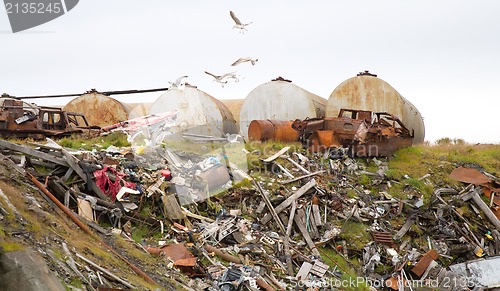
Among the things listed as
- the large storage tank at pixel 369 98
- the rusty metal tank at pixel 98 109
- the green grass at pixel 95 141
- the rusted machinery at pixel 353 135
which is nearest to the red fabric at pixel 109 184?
the green grass at pixel 95 141

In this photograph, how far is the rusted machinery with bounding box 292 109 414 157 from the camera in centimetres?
1653

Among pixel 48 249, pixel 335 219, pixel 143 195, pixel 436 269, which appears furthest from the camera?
pixel 335 219

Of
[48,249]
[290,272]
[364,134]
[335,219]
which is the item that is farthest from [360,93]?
[48,249]

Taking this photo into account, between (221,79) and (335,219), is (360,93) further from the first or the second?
(335,219)

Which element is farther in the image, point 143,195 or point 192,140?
point 192,140

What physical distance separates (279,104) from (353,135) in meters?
4.96

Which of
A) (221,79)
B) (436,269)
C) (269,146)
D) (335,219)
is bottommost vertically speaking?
(436,269)

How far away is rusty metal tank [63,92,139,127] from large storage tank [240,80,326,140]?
14.6 ft

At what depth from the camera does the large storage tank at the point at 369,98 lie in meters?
20.3

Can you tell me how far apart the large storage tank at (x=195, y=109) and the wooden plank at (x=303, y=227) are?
7.67m

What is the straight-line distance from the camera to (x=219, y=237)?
10875mm

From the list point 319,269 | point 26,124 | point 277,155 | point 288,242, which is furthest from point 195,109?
point 319,269

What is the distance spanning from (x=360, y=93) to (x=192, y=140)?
22.7 ft

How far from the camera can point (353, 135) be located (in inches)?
659
